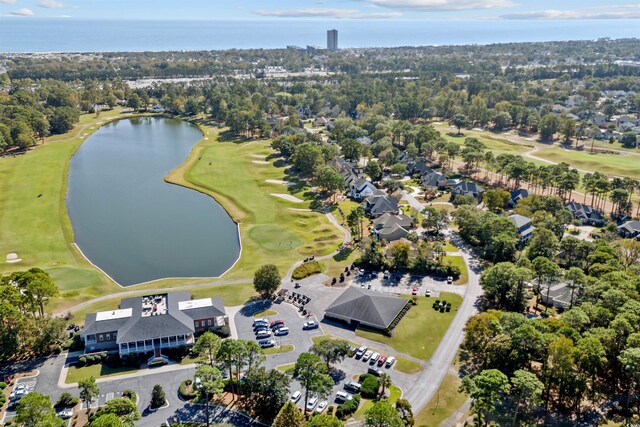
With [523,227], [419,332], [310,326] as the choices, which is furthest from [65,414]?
[523,227]

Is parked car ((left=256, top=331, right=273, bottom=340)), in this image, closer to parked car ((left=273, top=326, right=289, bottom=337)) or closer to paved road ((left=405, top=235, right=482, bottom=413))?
parked car ((left=273, top=326, right=289, bottom=337))

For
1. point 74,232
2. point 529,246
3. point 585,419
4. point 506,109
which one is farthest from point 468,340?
point 506,109

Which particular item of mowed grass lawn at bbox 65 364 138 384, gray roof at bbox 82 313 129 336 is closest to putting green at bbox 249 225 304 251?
gray roof at bbox 82 313 129 336

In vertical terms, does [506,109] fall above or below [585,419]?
above

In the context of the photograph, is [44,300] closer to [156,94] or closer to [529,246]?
[529,246]

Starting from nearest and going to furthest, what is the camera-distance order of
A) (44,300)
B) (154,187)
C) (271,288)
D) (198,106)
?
1. (44,300)
2. (271,288)
3. (154,187)
4. (198,106)

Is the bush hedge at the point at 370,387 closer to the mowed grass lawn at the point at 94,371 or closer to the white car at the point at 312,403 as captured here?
the white car at the point at 312,403

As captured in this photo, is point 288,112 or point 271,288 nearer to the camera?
point 271,288
